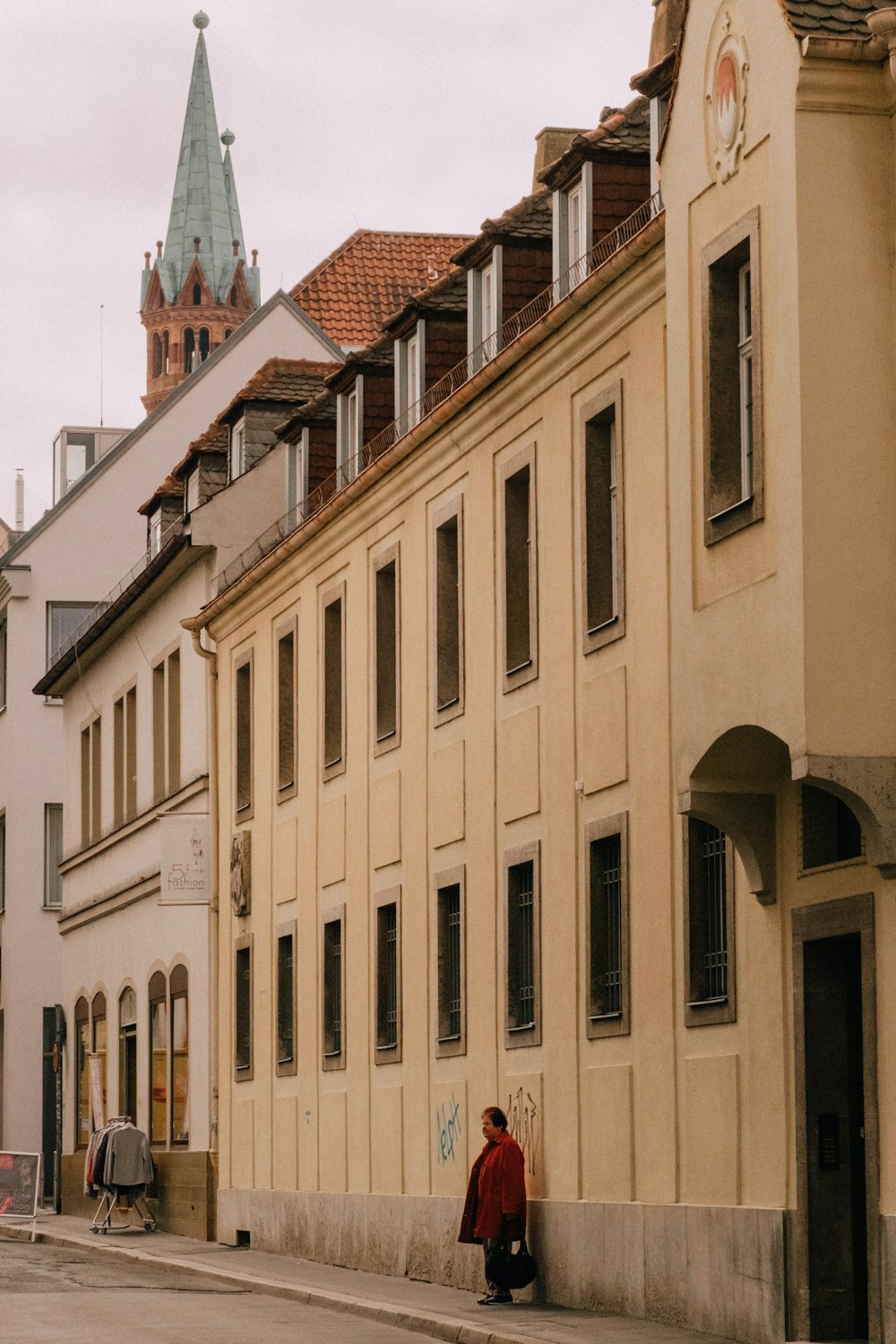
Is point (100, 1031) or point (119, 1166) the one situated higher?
point (100, 1031)

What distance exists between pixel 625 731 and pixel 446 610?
5.30 m

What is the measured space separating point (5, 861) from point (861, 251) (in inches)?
1548

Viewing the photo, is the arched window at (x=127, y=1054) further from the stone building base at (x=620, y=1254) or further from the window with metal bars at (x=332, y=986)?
the stone building base at (x=620, y=1254)

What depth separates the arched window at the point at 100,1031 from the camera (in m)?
41.0

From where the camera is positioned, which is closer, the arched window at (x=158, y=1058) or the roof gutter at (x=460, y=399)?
the roof gutter at (x=460, y=399)

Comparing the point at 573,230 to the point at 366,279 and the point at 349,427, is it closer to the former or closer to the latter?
the point at 349,427

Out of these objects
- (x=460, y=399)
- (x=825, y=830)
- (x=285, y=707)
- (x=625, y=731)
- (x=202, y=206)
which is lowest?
(x=825, y=830)

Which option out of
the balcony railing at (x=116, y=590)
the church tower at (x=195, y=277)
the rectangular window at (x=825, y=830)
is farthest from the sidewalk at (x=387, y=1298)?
the church tower at (x=195, y=277)

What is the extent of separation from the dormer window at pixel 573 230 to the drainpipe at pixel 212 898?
12.6m

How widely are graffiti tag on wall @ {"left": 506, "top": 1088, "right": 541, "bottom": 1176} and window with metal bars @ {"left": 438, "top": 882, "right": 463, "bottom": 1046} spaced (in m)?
2.02

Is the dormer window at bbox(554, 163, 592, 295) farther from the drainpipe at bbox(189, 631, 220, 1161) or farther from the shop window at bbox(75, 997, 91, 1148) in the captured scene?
the shop window at bbox(75, 997, 91, 1148)

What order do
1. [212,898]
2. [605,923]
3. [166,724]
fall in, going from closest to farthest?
1. [605,923]
2. [212,898]
3. [166,724]

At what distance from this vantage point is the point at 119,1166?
114 ft

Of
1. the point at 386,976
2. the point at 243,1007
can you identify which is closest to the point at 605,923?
the point at 386,976
